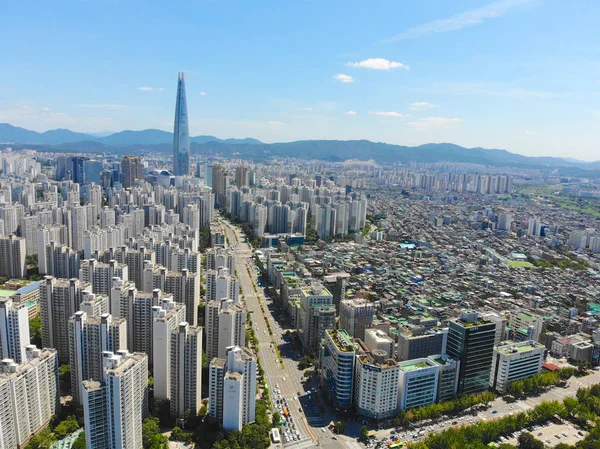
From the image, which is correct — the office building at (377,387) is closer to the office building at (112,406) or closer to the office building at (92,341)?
the office building at (112,406)

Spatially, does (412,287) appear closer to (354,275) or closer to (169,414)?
(354,275)

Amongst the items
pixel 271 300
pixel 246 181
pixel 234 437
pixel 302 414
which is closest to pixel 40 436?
pixel 234 437

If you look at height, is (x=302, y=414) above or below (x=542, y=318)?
below

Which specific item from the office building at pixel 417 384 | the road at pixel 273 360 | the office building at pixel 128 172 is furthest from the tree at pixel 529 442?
the office building at pixel 128 172

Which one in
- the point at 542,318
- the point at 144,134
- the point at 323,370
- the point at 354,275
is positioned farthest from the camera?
the point at 144,134

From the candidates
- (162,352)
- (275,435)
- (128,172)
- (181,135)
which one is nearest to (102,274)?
(162,352)

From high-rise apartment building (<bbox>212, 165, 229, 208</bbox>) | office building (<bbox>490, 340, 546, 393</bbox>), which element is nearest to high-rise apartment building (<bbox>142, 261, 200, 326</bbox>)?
office building (<bbox>490, 340, 546, 393</bbox>)
